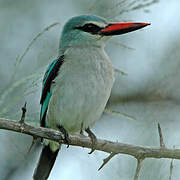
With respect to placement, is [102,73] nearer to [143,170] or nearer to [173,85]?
[143,170]

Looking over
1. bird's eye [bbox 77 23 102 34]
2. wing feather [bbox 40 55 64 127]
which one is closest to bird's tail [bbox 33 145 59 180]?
wing feather [bbox 40 55 64 127]

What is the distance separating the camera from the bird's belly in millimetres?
3412

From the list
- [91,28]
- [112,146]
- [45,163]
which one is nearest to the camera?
[112,146]

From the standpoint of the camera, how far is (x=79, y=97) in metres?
Answer: 3.41

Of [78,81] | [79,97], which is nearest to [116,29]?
[78,81]

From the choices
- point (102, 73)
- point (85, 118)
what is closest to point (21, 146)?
point (85, 118)

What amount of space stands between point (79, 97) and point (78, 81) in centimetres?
14

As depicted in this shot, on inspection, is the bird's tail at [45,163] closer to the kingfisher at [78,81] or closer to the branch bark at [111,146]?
the kingfisher at [78,81]

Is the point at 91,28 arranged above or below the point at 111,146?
above

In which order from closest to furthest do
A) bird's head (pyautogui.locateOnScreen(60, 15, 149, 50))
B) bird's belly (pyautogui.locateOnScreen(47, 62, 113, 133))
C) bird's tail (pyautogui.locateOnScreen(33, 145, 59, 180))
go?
bird's belly (pyautogui.locateOnScreen(47, 62, 113, 133))
bird's tail (pyautogui.locateOnScreen(33, 145, 59, 180))
bird's head (pyautogui.locateOnScreen(60, 15, 149, 50))

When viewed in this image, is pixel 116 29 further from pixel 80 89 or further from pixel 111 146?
pixel 111 146

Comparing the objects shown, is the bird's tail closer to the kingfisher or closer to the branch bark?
the kingfisher

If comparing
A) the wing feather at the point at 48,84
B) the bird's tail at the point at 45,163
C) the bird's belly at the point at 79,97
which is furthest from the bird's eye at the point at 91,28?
the bird's tail at the point at 45,163

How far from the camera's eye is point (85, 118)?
3543mm
